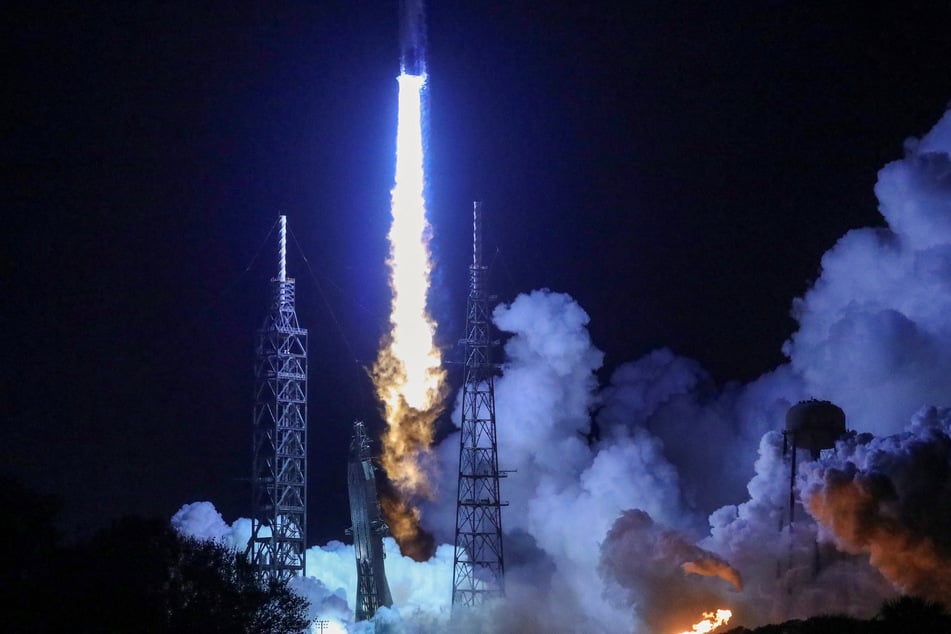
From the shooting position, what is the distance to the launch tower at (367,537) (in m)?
59.1

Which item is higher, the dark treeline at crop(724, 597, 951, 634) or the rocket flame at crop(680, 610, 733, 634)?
the rocket flame at crop(680, 610, 733, 634)

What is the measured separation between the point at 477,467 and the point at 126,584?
21.8 m

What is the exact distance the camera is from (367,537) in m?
59.2

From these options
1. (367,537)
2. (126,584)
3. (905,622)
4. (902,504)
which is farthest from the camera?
(367,537)

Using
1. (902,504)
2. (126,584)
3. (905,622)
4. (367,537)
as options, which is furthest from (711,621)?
(126,584)

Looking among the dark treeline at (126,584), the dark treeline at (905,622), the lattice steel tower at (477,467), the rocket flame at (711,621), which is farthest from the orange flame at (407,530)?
the dark treeline at (905,622)

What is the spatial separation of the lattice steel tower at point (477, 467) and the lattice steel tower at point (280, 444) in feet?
20.1

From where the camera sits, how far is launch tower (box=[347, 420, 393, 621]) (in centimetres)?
5912

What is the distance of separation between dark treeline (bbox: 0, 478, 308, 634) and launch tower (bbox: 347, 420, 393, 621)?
11.6 metres

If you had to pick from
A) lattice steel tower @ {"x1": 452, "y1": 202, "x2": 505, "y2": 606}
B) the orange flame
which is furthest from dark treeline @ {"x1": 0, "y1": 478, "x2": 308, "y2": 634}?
the orange flame

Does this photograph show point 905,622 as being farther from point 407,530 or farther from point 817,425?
point 407,530

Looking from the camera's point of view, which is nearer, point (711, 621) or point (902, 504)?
point (902, 504)

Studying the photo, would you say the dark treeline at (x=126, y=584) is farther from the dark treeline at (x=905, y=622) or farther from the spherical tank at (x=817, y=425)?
the spherical tank at (x=817, y=425)

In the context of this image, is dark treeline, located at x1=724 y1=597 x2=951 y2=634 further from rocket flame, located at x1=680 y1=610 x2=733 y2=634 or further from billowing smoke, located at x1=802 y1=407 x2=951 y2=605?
rocket flame, located at x1=680 y1=610 x2=733 y2=634
